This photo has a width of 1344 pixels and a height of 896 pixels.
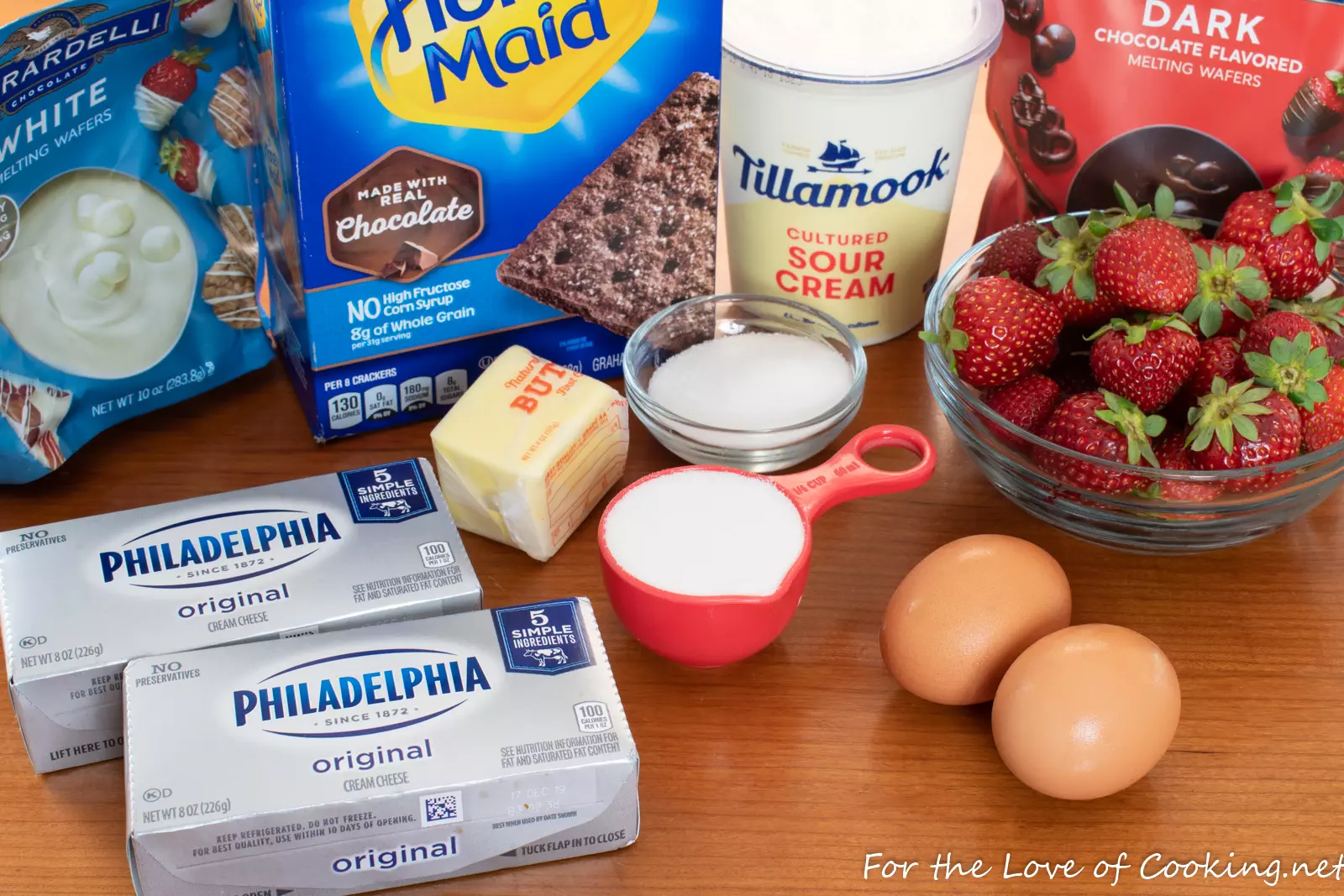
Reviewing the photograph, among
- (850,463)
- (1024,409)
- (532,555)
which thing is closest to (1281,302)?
(1024,409)

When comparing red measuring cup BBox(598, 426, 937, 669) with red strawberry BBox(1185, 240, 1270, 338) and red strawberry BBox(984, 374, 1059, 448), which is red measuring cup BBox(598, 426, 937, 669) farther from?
red strawberry BBox(1185, 240, 1270, 338)

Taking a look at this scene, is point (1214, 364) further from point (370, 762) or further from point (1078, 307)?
point (370, 762)

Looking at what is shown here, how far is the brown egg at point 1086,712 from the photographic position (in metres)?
0.75

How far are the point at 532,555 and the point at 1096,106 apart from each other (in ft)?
1.92

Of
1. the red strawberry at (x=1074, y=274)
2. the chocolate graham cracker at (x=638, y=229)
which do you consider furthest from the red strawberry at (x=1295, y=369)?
the chocolate graham cracker at (x=638, y=229)

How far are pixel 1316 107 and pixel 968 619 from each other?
543 millimetres

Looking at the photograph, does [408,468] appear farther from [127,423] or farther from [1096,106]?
[1096,106]

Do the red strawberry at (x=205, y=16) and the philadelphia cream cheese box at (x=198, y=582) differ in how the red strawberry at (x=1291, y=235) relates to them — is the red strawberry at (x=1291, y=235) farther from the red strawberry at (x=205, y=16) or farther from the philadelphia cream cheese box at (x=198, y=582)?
the red strawberry at (x=205, y=16)

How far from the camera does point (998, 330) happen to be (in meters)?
0.92

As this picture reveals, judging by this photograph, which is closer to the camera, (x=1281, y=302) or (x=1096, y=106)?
(x=1281, y=302)

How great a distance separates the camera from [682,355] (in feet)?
3.59

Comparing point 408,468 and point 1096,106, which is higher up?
point 1096,106

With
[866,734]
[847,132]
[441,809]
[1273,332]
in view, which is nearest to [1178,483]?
[1273,332]

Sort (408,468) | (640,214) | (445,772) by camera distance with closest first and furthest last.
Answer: (445,772)
(408,468)
(640,214)
